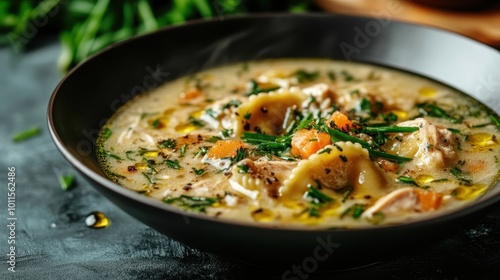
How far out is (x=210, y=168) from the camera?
389 cm

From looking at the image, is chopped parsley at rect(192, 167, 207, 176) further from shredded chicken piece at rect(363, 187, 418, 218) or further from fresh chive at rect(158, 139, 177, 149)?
shredded chicken piece at rect(363, 187, 418, 218)

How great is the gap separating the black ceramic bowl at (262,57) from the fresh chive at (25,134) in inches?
45.4

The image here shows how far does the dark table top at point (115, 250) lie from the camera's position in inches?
144

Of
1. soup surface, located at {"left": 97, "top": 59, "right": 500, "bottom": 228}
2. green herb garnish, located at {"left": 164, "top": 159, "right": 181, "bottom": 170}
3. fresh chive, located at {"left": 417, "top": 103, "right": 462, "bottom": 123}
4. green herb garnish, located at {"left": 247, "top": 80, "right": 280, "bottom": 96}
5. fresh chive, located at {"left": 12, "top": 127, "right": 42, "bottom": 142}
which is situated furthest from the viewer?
fresh chive, located at {"left": 12, "top": 127, "right": 42, "bottom": 142}

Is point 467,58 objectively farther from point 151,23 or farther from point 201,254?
point 151,23

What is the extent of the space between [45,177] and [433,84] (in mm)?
3072

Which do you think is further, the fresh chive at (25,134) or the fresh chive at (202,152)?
the fresh chive at (25,134)

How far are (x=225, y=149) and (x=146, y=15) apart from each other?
3526 mm

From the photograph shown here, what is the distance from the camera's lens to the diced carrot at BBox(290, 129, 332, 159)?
3.78m

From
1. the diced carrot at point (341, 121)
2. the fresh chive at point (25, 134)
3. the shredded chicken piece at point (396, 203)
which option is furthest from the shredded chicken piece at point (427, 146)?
the fresh chive at point (25, 134)

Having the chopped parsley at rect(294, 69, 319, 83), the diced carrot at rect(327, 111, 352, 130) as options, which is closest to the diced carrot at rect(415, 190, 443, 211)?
the diced carrot at rect(327, 111, 352, 130)

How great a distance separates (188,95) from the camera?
4.95 metres

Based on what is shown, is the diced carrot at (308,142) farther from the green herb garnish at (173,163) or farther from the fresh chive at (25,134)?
the fresh chive at (25,134)

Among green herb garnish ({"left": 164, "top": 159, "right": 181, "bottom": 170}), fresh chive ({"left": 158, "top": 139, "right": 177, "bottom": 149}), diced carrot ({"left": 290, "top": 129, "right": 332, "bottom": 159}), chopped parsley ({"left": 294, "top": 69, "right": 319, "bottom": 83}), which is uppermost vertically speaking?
diced carrot ({"left": 290, "top": 129, "right": 332, "bottom": 159})
